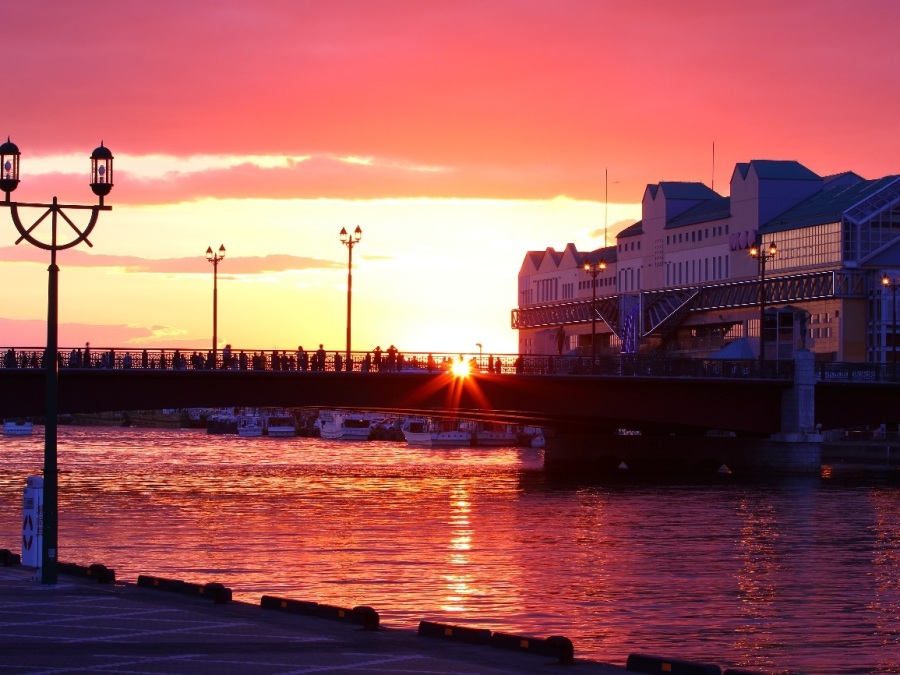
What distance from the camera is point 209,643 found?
2375cm

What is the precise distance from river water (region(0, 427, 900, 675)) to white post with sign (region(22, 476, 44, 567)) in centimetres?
462

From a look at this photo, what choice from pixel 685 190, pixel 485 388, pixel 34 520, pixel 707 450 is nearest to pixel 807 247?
pixel 685 190

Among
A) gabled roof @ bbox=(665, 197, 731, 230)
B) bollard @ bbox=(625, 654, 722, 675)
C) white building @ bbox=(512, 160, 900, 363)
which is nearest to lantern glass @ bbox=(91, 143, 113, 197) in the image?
bollard @ bbox=(625, 654, 722, 675)

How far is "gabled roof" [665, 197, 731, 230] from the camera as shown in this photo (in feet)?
555

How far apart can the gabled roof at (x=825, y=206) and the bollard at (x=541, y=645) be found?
129 meters

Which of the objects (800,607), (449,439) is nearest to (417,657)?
(800,607)

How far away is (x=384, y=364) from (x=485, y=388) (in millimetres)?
5767

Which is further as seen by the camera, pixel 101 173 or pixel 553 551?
pixel 553 551

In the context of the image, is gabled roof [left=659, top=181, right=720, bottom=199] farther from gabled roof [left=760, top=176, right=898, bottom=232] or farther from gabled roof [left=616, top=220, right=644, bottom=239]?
gabled roof [left=760, top=176, right=898, bottom=232]

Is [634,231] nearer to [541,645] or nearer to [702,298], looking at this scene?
[702,298]

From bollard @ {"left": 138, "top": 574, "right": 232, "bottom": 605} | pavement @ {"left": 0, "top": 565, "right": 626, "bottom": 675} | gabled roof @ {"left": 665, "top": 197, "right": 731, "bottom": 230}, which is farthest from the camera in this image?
gabled roof @ {"left": 665, "top": 197, "right": 731, "bottom": 230}

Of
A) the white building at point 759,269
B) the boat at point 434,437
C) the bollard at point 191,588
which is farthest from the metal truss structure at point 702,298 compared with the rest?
the bollard at point 191,588

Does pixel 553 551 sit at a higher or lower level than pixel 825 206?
lower

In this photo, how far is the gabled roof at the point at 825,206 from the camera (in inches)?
5856
